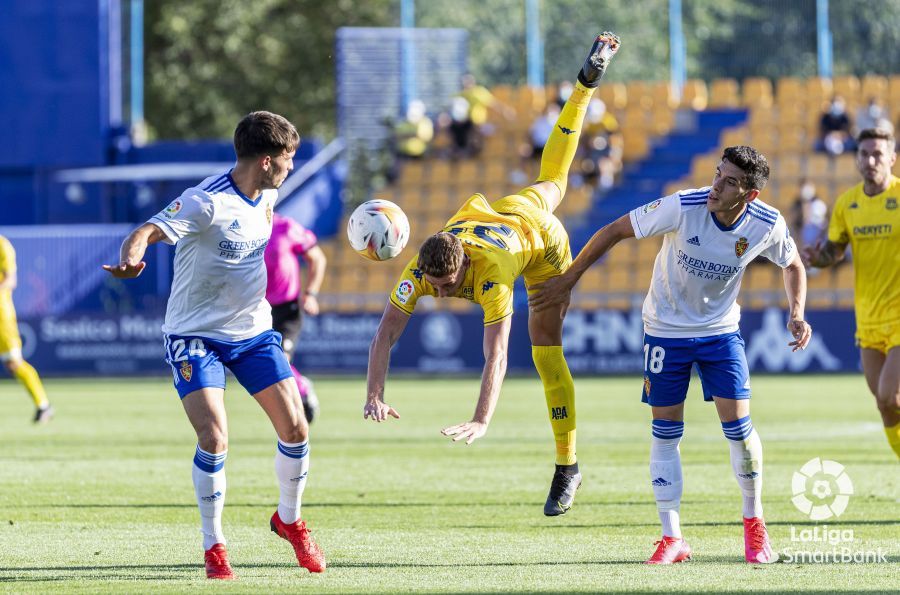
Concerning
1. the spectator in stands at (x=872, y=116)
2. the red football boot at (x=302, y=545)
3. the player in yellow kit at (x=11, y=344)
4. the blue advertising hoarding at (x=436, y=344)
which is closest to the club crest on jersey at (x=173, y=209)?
the red football boot at (x=302, y=545)

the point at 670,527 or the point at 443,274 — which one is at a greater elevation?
the point at 443,274

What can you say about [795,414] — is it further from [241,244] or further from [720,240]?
[241,244]

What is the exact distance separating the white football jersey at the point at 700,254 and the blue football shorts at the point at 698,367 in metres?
0.06

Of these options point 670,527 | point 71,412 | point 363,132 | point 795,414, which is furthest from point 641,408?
point 363,132

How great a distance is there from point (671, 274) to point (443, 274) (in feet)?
4.45

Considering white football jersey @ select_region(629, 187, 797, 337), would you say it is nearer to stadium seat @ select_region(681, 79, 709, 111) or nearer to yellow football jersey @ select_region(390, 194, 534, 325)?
yellow football jersey @ select_region(390, 194, 534, 325)

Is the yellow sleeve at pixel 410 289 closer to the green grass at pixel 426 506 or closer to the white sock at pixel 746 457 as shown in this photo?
the green grass at pixel 426 506

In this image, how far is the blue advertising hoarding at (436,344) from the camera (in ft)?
82.5

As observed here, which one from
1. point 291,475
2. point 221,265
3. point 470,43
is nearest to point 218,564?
point 291,475

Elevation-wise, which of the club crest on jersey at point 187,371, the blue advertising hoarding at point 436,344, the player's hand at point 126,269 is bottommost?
the blue advertising hoarding at point 436,344

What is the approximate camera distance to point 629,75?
1620 inches

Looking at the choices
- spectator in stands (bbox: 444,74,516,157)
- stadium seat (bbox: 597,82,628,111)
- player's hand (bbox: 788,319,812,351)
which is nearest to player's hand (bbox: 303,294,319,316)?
player's hand (bbox: 788,319,812,351)

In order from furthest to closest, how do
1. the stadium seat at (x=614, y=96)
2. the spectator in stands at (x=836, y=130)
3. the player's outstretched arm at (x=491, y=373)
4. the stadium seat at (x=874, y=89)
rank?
1. the stadium seat at (x=614, y=96)
2. the stadium seat at (x=874, y=89)
3. the spectator in stands at (x=836, y=130)
4. the player's outstretched arm at (x=491, y=373)

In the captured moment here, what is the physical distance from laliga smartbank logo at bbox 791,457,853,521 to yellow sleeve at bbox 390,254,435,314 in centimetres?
329
